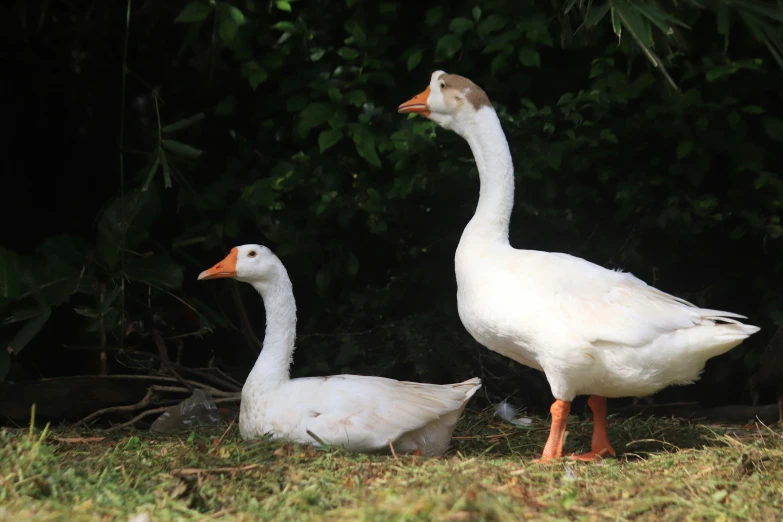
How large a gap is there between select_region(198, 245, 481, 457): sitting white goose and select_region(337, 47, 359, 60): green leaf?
1647mm

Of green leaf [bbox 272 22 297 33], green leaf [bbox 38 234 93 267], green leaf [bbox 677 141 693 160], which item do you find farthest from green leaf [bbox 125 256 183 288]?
green leaf [bbox 677 141 693 160]

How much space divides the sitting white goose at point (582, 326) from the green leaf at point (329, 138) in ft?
3.51

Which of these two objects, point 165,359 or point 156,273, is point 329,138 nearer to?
point 156,273

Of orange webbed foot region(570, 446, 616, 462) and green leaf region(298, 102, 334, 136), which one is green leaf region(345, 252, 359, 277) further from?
orange webbed foot region(570, 446, 616, 462)

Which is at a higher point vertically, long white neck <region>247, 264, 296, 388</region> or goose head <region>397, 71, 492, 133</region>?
goose head <region>397, 71, 492, 133</region>

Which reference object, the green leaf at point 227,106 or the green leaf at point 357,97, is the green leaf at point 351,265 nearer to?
the green leaf at point 357,97

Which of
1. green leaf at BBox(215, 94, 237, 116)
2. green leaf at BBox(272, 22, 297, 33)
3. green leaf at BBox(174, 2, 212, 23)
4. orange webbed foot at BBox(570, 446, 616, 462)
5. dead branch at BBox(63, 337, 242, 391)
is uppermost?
green leaf at BBox(174, 2, 212, 23)

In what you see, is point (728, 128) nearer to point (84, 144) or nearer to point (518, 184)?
point (518, 184)

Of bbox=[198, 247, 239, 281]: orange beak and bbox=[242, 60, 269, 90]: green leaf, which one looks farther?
bbox=[242, 60, 269, 90]: green leaf

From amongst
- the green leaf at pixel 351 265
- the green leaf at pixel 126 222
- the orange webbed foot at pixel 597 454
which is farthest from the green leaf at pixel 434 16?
the orange webbed foot at pixel 597 454

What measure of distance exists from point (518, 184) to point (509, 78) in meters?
0.65

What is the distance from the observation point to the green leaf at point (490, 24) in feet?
15.4

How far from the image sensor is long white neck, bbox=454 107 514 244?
4.29 metres

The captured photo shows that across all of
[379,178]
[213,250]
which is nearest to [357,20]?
[379,178]
